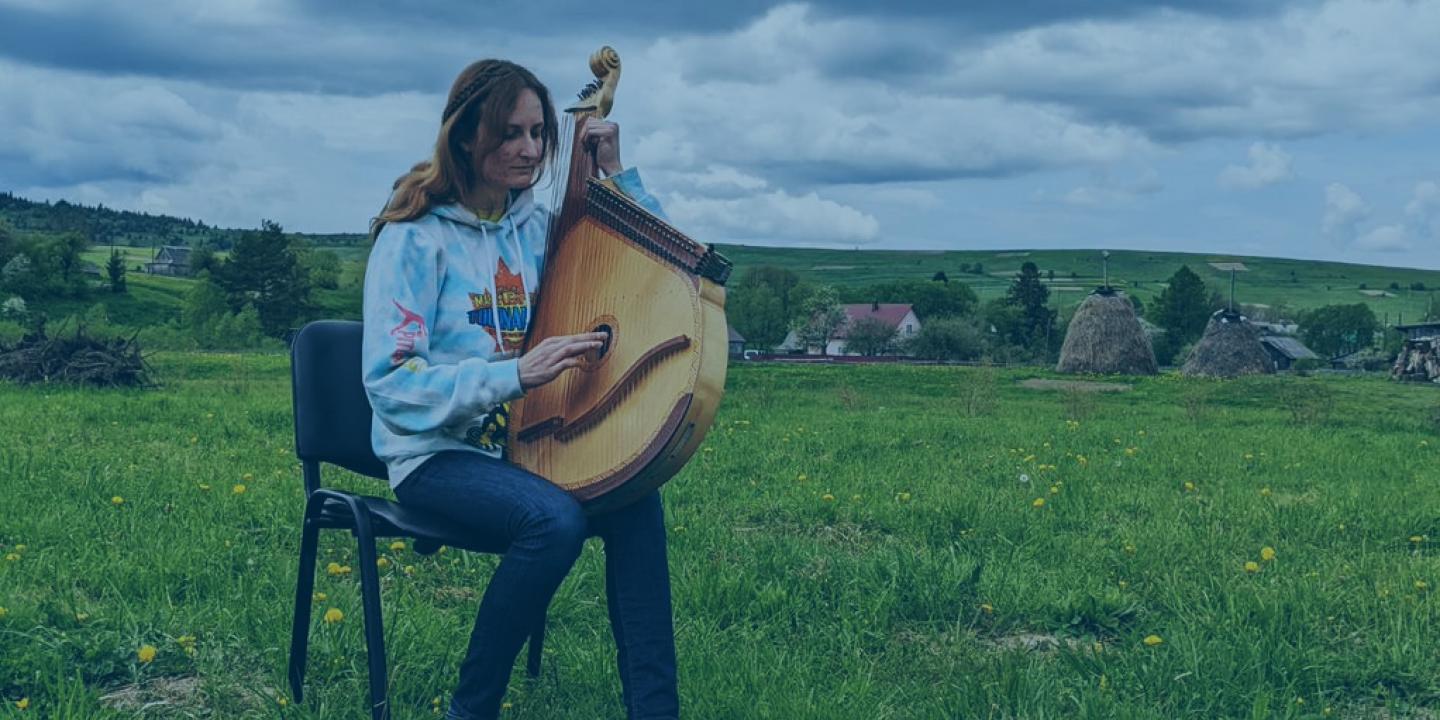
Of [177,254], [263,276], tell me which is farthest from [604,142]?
[177,254]

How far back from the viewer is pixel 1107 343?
42.8 meters

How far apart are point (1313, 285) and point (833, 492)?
121 m

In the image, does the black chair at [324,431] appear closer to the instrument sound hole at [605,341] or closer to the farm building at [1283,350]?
the instrument sound hole at [605,341]

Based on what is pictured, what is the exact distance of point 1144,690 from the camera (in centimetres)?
360

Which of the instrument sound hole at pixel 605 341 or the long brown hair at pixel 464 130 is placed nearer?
the instrument sound hole at pixel 605 341

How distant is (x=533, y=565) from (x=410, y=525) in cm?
38

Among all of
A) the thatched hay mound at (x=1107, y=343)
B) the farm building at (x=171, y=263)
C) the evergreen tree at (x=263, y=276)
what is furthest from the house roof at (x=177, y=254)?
the thatched hay mound at (x=1107, y=343)

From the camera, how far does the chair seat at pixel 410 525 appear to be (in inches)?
118

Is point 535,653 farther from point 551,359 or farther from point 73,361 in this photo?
point 73,361

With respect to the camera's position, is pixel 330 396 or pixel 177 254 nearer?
pixel 330 396

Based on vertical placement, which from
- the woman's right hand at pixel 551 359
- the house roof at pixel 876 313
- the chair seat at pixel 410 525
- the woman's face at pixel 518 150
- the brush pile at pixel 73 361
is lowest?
the house roof at pixel 876 313

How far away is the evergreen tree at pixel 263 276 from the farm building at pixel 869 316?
29018mm

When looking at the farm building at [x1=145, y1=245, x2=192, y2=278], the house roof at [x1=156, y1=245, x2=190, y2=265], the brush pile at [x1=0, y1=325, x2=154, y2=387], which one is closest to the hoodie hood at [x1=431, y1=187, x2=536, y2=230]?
the brush pile at [x1=0, y1=325, x2=154, y2=387]

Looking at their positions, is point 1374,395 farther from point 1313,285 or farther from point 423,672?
point 1313,285
